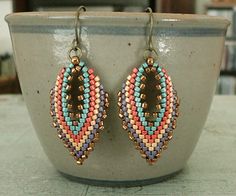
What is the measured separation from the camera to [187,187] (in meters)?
0.49

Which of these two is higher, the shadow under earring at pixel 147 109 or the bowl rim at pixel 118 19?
the bowl rim at pixel 118 19

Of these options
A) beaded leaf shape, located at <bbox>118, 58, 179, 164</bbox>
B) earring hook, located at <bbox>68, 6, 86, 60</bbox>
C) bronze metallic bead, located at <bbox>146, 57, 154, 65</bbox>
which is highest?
earring hook, located at <bbox>68, 6, 86, 60</bbox>

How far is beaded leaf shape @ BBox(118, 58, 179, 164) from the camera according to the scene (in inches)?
16.1

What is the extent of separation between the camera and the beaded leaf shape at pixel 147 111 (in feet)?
1.34

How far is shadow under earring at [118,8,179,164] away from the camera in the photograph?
41 centimetres

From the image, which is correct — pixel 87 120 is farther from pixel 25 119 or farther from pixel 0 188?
pixel 25 119

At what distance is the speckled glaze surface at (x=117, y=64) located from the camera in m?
0.44

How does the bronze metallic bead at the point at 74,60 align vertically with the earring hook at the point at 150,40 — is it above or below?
below

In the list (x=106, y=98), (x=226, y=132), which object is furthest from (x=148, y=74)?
(x=226, y=132)

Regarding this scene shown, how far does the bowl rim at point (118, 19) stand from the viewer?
16.7 inches

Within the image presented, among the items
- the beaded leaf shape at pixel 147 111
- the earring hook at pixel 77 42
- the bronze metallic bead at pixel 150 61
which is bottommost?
the beaded leaf shape at pixel 147 111

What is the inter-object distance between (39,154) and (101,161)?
0.59ft

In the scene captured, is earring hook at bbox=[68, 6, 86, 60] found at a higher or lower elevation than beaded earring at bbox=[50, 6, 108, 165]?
higher

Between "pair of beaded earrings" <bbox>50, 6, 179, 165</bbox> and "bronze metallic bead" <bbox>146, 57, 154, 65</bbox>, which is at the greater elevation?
"bronze metallic bead" <bbox>146, 57, 154, 65</bbox>
